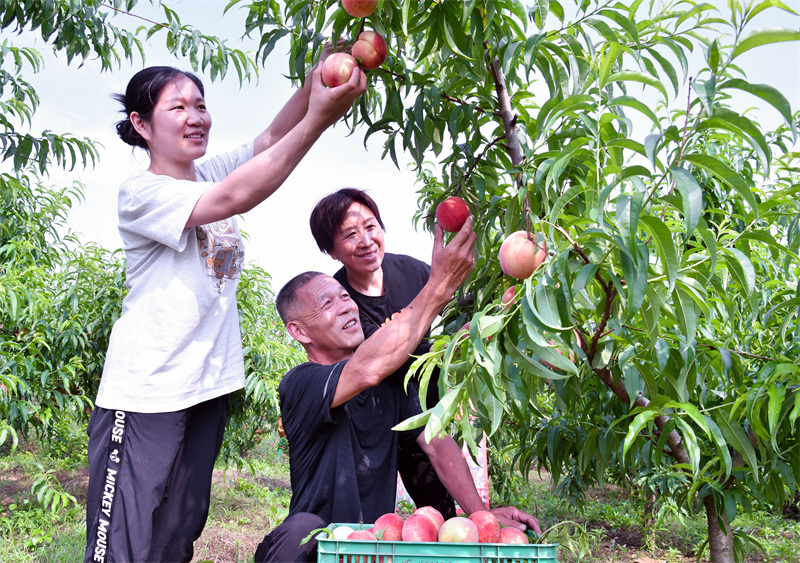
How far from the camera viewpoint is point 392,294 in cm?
219

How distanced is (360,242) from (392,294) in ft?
0.71

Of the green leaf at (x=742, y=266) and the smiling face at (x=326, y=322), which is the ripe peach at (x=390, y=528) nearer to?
the smiling face at (x=326, y=322)

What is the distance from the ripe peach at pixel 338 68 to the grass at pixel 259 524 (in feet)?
7.27

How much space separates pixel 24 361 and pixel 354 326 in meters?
2.37

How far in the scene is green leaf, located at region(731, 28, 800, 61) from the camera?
80 centimetres

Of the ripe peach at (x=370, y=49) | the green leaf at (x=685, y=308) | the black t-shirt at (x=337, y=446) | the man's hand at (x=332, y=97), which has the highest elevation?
the ripe peach at (x=370, y=49)

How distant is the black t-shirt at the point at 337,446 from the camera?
1.67m

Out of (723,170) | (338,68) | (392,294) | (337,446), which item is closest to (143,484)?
(337,446)

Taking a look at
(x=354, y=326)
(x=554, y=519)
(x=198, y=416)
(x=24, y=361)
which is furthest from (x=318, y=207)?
(x=554, y=519)

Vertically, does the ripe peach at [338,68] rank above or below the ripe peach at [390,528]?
above

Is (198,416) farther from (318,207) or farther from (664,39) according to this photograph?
(664,39)

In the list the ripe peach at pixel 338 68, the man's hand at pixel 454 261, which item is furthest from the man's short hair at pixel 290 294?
the ripe peach at pixel 338 68

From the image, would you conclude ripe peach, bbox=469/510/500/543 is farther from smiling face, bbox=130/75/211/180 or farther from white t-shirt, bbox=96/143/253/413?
smiling face, bbox=130/75/211/180

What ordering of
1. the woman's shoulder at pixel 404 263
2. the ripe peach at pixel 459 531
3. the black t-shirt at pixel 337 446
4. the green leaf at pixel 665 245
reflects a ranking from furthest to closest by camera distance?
1. the woman's shoulder at pixel 404 263
2. the black t-shirt at pixel 337 446
3. the ripe peach at pixel 459 531
4. the green leaf at pixel 665 245
